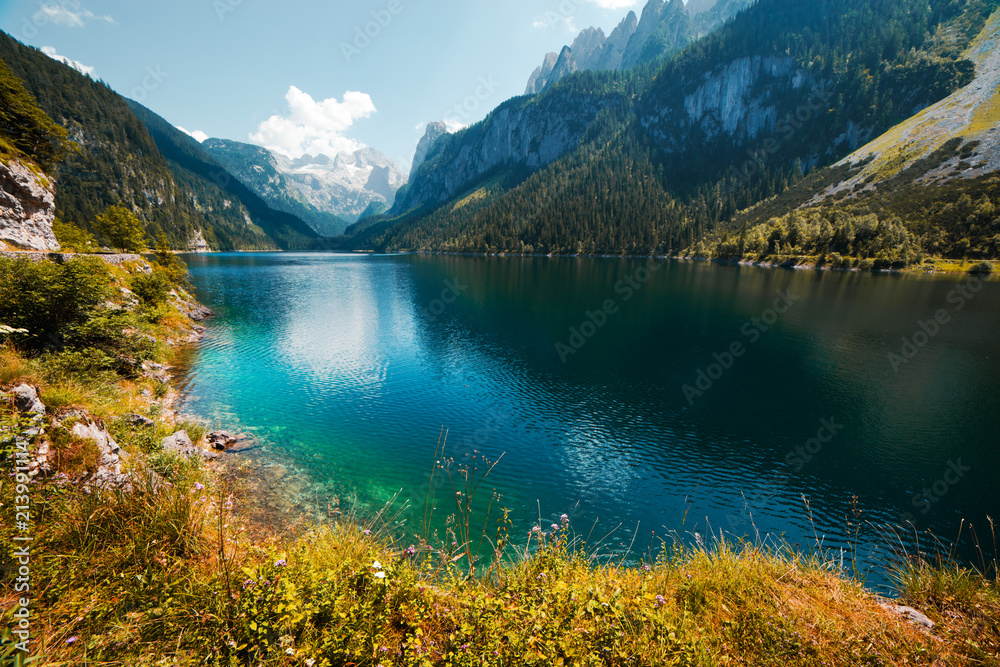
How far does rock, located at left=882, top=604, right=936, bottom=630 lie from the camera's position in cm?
597

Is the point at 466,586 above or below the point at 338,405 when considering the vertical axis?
above

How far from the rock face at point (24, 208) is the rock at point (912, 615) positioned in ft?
199

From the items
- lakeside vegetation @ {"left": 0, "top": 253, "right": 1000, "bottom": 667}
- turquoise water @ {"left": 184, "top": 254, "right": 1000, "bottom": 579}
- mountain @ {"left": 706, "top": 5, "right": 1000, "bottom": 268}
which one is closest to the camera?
lakeside vegetation @ {"left": 0, "top": 253, "right": 1000, "bottom": 667}

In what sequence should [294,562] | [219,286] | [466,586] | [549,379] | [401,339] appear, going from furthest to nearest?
1. [219,286]
2. [401,339]
3. [549,379]
4. [466,586]
5. [294,562]

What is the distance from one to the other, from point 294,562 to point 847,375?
3937cm

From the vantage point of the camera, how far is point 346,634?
4.56 m

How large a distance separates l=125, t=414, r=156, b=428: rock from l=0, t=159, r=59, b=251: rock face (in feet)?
124

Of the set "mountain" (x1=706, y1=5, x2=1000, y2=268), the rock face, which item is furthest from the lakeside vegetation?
"mountain" (x1=706, y1=5, x2=1000, y2=268)

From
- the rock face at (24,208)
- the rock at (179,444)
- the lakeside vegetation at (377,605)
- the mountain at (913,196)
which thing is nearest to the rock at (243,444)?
the rock at (179,444)

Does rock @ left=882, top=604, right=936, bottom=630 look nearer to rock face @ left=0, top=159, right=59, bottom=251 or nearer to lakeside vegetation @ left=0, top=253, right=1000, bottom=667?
lakeside vegetation @ left=0, top=253, right=1000, bottom=667

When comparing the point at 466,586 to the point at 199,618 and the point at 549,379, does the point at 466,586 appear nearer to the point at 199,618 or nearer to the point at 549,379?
the point at 199,618

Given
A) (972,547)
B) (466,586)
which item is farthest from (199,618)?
(972,547)

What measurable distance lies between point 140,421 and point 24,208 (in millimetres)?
41178

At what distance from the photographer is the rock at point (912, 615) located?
5.97 m
